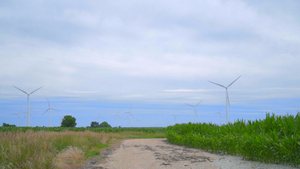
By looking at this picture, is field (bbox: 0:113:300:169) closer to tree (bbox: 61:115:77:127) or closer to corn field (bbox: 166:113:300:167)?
corn field (bbox: 166:113:300:167)

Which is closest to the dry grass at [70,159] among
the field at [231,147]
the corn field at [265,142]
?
the field at [231,147]

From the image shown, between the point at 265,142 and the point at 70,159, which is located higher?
the point at 265,142

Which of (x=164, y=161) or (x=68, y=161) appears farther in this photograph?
(x=164, y=161)

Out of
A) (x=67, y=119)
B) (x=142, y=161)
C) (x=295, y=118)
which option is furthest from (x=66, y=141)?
(x=67, y=119)

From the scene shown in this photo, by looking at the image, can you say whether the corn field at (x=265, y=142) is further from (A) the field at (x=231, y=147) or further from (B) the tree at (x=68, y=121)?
(B) the tree at (x=68, y=121)

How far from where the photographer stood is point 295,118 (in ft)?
42.2

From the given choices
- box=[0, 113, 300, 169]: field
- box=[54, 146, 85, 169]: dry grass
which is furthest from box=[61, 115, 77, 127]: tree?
box=[54, 146, 85, 169]: dry grass

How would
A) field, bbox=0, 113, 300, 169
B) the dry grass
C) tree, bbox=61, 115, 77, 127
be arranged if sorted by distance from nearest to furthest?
field, bbox=0, 113, 300, 169 → the dry grass → tree, bbox=61, 115, 77, 127

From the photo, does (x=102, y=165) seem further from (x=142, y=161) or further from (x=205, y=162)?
(x=205, y=162)

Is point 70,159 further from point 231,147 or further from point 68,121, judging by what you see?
point 68,121

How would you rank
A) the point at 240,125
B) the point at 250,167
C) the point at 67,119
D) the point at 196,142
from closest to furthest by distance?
1. the point at 250,167
2. the point at 240,125
3. the point at 196,142
4. the point at 67,119

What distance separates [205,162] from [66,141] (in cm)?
853

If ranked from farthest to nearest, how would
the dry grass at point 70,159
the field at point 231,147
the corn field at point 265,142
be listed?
the dry grass at point 70,159 → the corn field at point 265,142 → the field at point 231,147

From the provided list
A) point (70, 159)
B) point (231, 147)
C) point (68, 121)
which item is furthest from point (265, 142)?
point (68, 121)
